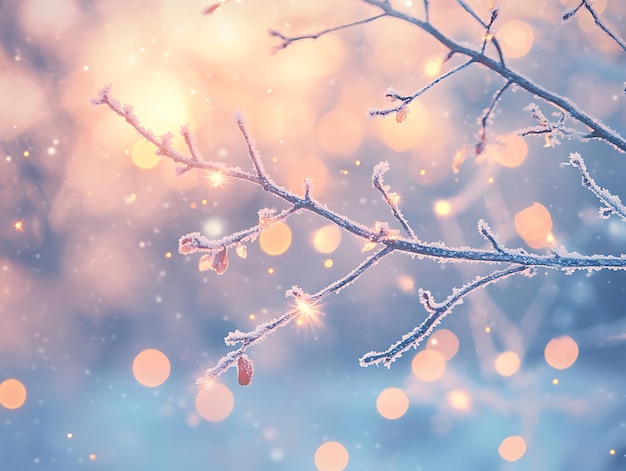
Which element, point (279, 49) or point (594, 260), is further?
point (594, 260)

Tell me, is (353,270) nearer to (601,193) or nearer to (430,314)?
(430,314)

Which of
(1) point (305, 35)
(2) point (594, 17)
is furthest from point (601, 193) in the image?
(1) point (305, 35)

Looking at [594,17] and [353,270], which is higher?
[594,17]

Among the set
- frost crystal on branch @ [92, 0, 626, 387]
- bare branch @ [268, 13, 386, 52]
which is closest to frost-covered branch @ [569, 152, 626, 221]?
frost crystal on branch @ [92, 0, 626, 387]

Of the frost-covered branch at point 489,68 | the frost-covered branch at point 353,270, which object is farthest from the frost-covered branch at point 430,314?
the frost-covered branch at point 489,68

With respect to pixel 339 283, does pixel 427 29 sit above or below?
above

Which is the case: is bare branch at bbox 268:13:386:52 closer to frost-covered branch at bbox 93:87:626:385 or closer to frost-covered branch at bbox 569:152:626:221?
frost-covered branch at bbox 93:87:626:385

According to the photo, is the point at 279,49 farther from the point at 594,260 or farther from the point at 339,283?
the point at 594,260

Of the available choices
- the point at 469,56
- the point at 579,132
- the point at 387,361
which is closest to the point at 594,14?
the point at 579,132
